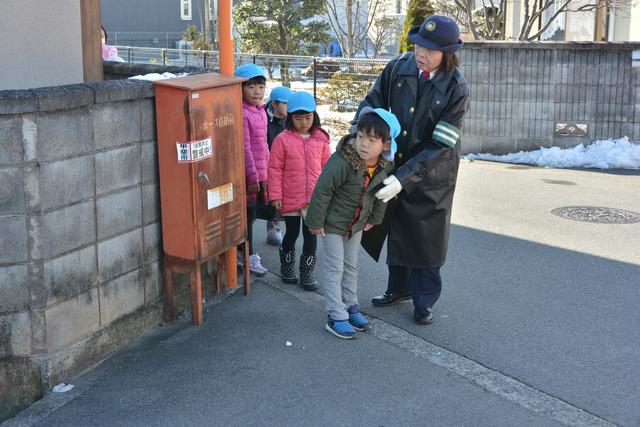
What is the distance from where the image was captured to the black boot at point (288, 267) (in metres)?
6.00

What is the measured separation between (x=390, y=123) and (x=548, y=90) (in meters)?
7.04

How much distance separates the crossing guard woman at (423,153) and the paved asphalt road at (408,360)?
429mm

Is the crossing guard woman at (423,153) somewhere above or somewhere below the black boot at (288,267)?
above

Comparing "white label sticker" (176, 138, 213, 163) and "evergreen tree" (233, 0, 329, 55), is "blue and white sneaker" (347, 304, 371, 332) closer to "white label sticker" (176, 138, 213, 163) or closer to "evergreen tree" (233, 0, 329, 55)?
"white label sticker" (176, 138, 213, 163)

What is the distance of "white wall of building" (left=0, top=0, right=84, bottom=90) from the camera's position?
5.53 m

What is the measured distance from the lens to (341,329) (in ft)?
16.2

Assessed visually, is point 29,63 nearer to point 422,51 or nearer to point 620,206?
point 422,51

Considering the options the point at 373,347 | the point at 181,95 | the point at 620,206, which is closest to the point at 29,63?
the point at 181,95

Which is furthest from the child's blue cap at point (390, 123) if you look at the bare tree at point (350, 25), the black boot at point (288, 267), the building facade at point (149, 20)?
the building facade at point (149, 20)

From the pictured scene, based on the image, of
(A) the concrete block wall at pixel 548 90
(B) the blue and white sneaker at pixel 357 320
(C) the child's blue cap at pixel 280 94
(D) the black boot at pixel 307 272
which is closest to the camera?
(B) the blue and white sneaker at pixel 357 320

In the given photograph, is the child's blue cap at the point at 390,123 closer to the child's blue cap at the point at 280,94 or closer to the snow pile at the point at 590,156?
the child's blue cap at the point at 280,94

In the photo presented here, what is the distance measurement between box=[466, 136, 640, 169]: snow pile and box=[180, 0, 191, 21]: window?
3435 centimetres

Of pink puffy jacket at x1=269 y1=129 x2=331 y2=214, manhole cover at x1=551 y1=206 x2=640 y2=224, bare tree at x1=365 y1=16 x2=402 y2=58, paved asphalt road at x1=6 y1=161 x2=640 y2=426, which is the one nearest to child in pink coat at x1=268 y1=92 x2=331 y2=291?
pink puffy jacket at x1=269 y1=129 x2=331 y2=214

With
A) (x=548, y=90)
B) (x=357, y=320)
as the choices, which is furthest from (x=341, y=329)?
(x=548, y=90)
